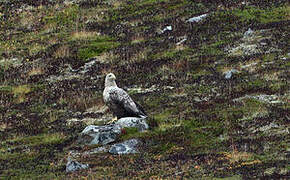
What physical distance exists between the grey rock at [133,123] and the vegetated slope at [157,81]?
46cm

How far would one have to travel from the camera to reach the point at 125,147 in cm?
2312

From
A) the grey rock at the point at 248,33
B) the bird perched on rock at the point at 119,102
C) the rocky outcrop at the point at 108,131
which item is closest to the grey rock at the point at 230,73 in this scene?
the grey rock at the point at 248,33

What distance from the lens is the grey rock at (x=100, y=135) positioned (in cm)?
2419

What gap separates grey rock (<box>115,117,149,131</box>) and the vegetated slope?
456 mm

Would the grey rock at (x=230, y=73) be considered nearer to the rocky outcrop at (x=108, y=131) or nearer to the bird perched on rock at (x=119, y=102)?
the bird perched on rock at (x=119, y=102)

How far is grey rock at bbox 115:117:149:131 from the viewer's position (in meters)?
25.1

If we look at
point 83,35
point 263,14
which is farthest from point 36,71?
point 263,14

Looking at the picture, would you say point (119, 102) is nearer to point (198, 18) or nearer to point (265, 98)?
point (265, 98)

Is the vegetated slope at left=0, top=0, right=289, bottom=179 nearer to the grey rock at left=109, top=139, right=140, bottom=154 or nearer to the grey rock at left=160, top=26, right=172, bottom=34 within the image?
the grey rock at left=160, top=26, right=172, bottom=34

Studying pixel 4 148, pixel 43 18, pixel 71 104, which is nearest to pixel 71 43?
pixel 43 18

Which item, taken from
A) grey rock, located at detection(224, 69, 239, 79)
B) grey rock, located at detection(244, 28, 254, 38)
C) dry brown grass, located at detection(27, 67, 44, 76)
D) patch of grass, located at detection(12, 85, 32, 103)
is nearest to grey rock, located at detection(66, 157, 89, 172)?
grey rock, located at detection(224, 69, 239, 79)

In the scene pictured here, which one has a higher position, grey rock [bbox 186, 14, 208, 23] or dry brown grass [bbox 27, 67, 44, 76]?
grey rock [bbox 186, 14, 208, 23]

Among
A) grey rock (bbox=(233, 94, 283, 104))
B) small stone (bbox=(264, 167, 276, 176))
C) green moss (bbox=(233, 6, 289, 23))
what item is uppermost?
small stone (bbox=(264, 167, 276, 176))

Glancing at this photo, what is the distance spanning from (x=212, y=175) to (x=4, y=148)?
1166 centimetres
